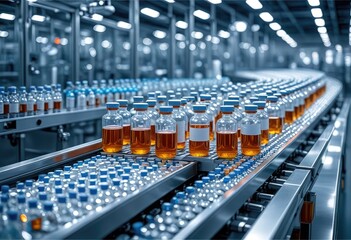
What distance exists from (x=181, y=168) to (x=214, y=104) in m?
0.94

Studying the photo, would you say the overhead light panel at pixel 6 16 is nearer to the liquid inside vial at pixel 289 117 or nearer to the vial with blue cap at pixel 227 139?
the liquid inside vial at pixel 289 117

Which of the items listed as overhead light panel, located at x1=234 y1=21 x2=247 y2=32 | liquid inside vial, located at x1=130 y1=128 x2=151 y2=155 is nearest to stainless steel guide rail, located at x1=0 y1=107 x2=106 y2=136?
liquid inside vial, located at x1=130 y1=128 x2=151 y2=155

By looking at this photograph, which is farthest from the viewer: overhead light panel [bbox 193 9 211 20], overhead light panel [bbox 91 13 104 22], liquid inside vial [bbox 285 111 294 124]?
overhead light panel [bbox 193 9 211 20]

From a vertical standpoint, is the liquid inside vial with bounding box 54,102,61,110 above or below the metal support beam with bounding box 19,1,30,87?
below

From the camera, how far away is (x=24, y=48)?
4254mm

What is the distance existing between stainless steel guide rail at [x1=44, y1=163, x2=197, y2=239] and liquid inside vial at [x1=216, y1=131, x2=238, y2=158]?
0.40 metres

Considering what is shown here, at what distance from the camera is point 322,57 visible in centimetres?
2203

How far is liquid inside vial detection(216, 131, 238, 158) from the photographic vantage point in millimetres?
1992

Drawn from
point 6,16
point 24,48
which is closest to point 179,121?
point 24,48

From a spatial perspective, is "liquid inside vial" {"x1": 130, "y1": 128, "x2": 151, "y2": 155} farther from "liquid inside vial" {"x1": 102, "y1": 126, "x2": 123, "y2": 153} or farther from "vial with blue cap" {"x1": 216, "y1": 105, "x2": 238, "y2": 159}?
"vial with blue cap" {"x1": 216, "y1": 105, "x2": 238, "y2": 159}

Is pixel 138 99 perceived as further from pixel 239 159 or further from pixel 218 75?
pixel 218 75

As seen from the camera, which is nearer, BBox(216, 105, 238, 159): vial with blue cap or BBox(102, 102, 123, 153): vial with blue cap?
BBox(216, 105, 238, 159): vial with blue cap

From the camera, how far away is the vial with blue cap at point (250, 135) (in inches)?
80.2

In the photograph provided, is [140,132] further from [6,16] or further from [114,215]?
[6,16]
